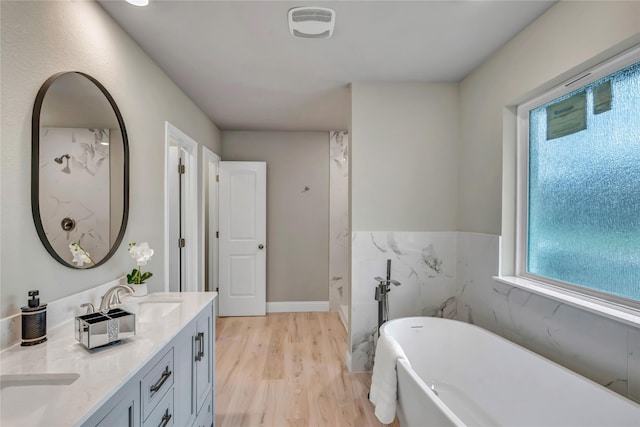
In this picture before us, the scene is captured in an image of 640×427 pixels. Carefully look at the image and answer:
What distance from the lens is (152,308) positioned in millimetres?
1759

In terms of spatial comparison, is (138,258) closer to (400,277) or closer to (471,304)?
(400,277)

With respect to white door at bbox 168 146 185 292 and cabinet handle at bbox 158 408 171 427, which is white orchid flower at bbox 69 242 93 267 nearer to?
cabinet handle at bbox 158 408 171 427

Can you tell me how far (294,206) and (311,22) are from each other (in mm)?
2793

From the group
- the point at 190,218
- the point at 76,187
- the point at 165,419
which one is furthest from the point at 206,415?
the point at 190,218

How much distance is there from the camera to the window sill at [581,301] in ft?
4.46

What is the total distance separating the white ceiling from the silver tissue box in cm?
164

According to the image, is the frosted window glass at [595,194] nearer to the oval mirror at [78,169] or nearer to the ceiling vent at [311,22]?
the ceiling vent at [311,22]

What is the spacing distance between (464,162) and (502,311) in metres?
1.25

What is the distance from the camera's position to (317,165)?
4461 millimetres

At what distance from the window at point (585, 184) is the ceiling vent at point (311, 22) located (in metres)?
1.41

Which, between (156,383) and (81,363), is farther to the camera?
(156,383)

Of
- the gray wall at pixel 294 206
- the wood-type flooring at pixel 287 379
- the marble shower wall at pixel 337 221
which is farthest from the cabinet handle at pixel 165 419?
the marble shower wall at pixel 337 221

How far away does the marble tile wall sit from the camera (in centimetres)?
149

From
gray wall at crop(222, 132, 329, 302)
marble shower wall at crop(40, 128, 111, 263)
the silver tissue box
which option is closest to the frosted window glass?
the silver tissue box
